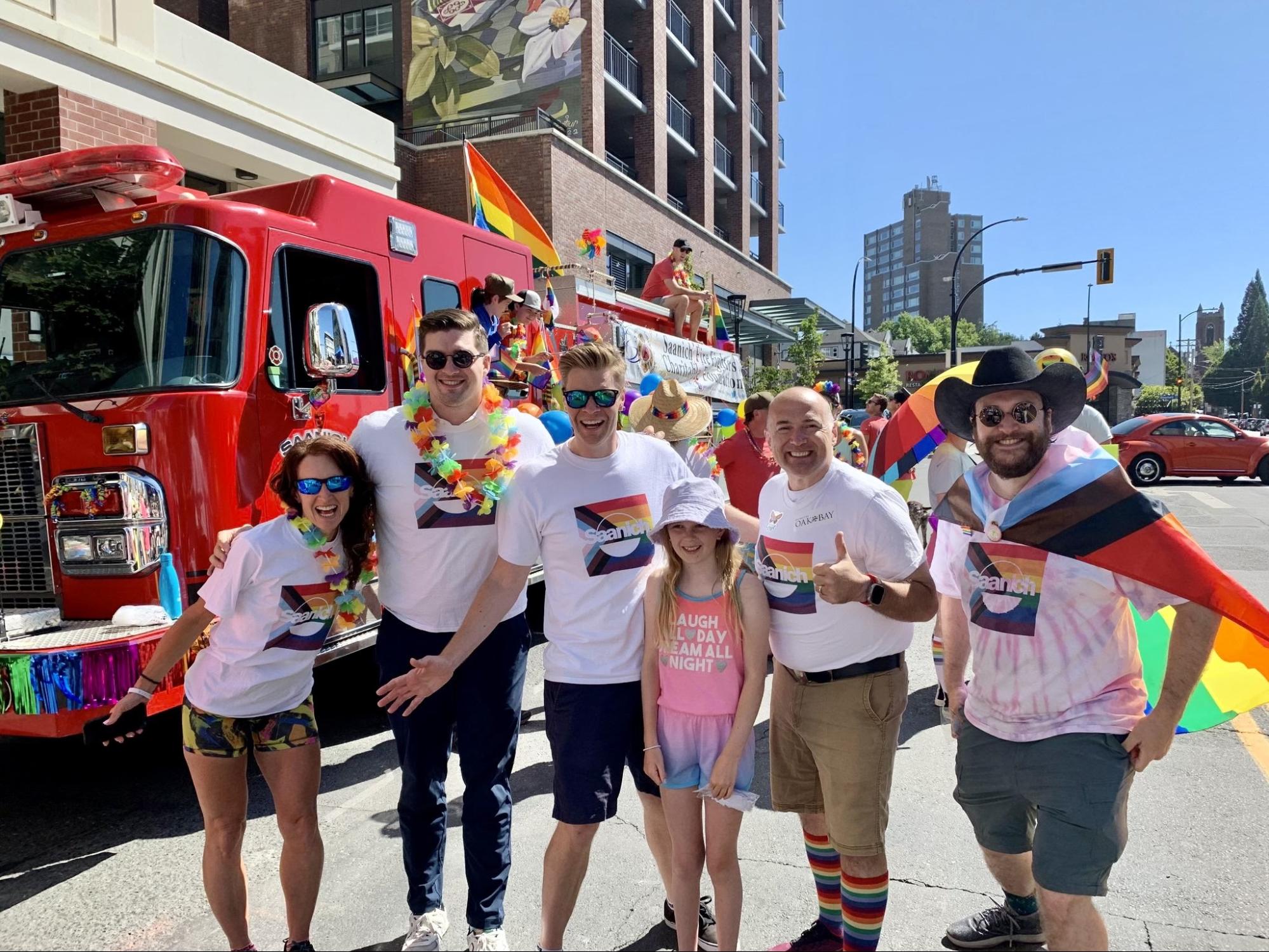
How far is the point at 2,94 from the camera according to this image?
8.04m

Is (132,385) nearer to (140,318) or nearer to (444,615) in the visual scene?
(140,318)

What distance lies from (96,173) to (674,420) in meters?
3.23

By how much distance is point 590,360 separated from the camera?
Answer: 109 inches

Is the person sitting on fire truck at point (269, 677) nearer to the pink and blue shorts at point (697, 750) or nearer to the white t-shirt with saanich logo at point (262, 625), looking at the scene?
the white t-shirt with saanich logo at point (262, 625)

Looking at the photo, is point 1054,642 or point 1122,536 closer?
point 1122,536

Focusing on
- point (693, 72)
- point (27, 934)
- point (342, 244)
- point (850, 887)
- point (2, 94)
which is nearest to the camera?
point (850, 887)

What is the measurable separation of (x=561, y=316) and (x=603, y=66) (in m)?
17.5

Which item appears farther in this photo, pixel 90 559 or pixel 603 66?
pixel 603 66

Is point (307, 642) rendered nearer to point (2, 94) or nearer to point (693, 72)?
point (2, 94)

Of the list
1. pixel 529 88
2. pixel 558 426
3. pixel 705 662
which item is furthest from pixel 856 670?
pixel 529 88

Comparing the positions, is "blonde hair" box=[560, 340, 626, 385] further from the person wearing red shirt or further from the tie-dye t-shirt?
the person wearing red shirt

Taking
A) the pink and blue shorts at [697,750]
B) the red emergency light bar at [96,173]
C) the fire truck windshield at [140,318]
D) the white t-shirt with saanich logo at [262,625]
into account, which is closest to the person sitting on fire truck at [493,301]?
the fire truck windshield at [140,318]

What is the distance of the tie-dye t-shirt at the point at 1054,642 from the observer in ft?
7.42

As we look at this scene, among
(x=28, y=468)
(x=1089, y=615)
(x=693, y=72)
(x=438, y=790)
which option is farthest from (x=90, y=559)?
(x=693, y=72)
